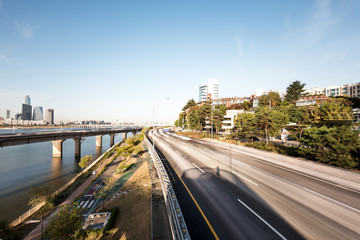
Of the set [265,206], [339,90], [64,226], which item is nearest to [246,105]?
[339,90]

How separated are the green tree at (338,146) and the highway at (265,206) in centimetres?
550

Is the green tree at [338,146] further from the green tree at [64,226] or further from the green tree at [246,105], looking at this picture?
the green tree at [246,105]

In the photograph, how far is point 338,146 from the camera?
61.5 ft

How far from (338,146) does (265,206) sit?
16831 mm

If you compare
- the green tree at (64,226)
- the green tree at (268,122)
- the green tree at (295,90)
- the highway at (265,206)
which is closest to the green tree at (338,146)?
the highway at (265,206)

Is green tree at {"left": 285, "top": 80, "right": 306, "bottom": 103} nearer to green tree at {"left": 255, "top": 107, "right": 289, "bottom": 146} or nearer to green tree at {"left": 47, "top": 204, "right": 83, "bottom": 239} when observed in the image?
green tree at {"left": 255, "top": 107, "right": 289, "bottom": 146}

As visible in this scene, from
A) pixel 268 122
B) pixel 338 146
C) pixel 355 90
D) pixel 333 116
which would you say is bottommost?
pixel 338 146

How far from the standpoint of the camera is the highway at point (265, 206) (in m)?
8.38

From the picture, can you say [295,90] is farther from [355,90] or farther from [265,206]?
[265,206]

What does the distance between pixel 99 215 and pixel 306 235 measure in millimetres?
14808

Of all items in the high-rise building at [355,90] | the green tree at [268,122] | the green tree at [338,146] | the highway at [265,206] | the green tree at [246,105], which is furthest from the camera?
the green tree at [246,105]

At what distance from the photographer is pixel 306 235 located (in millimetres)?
8078

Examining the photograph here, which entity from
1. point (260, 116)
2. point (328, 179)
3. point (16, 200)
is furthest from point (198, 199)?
point (260, 116)

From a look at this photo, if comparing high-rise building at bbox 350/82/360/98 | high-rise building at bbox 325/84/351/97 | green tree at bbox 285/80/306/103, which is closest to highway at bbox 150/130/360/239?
green tree at bbox 285/80/306/103
